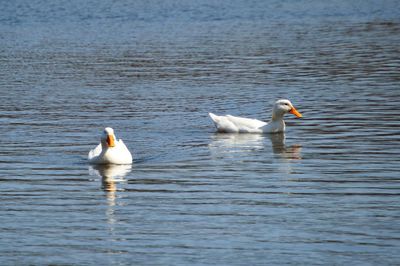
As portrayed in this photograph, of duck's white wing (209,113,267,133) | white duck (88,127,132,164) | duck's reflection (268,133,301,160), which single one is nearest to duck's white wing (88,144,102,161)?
white duck (88,127,132,164)

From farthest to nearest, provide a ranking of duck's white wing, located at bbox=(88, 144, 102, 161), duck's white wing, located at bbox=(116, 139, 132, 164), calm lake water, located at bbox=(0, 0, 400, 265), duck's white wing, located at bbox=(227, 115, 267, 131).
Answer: duck's white wing, located at bbox=(227, 115, 267, 131) < duck's white wing, located at bbox=(88, 144, 102, 161) < duck's white wing, located at bbox=(116, 139, 132, 164) < calm lake water, located at bbox=(0, 0, 400, 265)

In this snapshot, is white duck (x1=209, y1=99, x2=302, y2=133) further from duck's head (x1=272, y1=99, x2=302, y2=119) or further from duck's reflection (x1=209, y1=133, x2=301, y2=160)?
duck's reflection (x1=209, y1=133, x2=301, y2=160)

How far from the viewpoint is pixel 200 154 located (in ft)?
62.6

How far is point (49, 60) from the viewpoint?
37844 millimetres

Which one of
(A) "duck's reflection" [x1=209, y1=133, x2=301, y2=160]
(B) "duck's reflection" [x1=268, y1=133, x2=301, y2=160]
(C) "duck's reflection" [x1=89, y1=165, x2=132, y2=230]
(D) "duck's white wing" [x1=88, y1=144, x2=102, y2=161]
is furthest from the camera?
(A) "duck's reflection" [x1=209, y1=133, x2=301, y2=160]

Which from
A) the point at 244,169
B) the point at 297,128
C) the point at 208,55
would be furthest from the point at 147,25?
the point at 244,169

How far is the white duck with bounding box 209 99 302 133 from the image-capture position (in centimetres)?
2158

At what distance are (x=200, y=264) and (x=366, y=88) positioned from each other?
17218mm

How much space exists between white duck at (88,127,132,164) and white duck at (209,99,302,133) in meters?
3.87

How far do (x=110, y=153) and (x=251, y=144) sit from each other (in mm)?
3606

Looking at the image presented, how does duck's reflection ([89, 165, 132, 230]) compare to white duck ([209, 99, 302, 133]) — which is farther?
white duck ([209, 99, 302, 133])

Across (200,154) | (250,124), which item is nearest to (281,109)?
(250,124)

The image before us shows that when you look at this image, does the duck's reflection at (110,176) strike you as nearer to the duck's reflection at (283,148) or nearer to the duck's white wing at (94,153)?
the duck's white wing at (94,153)

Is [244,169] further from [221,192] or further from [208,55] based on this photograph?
[208,55]
